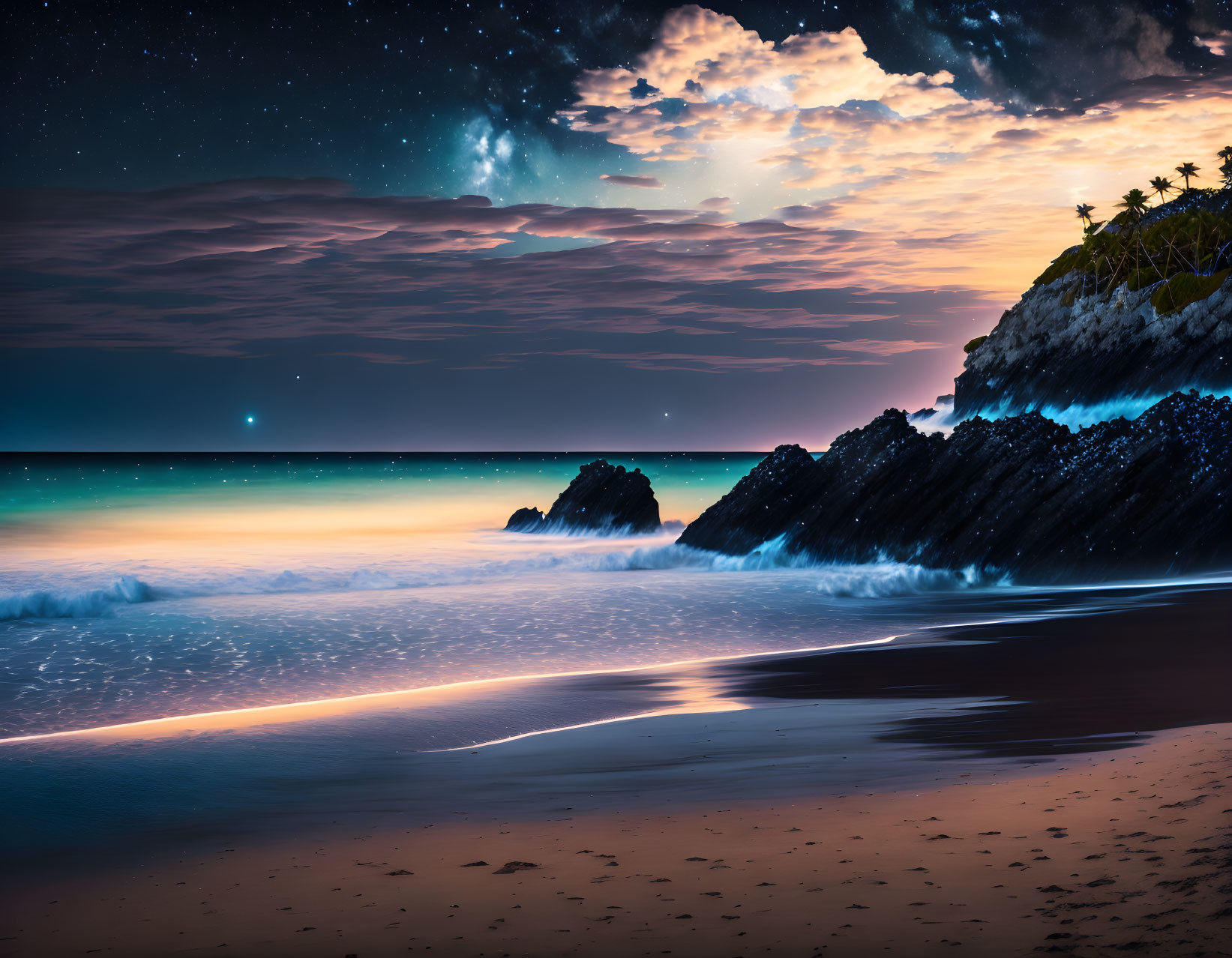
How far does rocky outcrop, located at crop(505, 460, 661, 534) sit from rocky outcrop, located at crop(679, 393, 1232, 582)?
874 cm

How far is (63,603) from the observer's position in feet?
55.6

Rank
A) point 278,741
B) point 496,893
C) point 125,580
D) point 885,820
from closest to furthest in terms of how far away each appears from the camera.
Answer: point 496,893
point 885,820
point 278,741
point 125,580

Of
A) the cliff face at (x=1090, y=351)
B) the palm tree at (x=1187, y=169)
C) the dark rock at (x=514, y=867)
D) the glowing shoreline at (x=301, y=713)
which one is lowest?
the glowing shoreline at (x=301, y=713)

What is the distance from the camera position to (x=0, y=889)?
16.0 feet

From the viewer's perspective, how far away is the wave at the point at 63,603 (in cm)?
1642

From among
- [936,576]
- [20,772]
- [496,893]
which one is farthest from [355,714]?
[936,576]

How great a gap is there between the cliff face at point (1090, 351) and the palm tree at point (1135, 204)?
36.8ft

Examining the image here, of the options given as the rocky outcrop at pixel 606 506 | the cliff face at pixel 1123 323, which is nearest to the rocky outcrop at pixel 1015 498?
the rocky outcrop at pixel 606 506

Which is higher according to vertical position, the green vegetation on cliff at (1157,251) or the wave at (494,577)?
the green vegetation on cliff at (1157,251)

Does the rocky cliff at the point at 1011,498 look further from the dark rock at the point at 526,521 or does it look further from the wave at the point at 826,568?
the dark rock at the point at 526,521

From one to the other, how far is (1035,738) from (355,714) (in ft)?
20.7

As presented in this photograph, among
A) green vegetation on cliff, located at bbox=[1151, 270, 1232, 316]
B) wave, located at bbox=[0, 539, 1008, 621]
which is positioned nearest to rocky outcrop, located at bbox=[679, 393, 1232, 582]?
wave, located at bbox=[0, 539, 1008, 621]

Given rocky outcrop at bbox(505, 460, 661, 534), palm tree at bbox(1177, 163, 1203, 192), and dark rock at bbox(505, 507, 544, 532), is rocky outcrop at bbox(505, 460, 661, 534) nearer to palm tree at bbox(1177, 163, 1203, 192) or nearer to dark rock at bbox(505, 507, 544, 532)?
dark rock at bbox(505, 507, 544, 532)

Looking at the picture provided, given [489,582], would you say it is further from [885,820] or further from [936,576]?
Result: [885,820]
